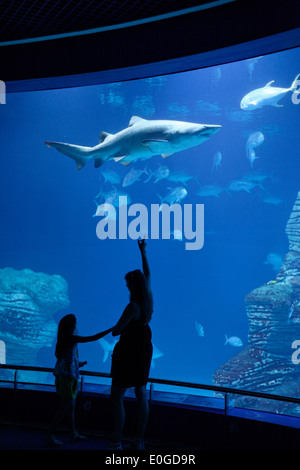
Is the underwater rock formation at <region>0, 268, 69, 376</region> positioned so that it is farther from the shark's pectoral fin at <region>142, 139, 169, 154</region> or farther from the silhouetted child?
the silhouetted child

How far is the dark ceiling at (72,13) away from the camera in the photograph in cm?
472

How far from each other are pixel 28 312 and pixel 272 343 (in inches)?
370

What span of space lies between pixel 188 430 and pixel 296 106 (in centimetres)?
4231

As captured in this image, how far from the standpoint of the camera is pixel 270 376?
17375 millimetres

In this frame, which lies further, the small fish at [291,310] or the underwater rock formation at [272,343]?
the small fish at [291,310]

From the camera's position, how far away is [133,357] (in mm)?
3383

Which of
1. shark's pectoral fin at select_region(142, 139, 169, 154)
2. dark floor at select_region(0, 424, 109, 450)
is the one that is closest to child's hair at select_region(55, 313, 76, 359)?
dark floor at select_region(0, 424, 109, 450)

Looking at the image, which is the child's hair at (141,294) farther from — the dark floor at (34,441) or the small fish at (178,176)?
the small fish at (178,176)

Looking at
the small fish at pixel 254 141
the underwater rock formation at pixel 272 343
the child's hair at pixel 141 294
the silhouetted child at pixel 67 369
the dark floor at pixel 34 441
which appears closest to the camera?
the child's hair at pixel 141 294

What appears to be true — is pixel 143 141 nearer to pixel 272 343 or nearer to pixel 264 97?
pixel 264 97

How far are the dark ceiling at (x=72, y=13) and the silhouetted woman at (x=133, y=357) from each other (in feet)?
9.54

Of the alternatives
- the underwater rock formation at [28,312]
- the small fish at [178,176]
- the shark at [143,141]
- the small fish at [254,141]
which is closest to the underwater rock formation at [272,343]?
the small fish at [254,141]

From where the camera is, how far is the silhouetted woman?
11.1 feet
